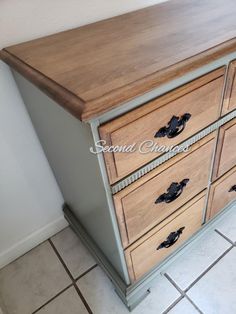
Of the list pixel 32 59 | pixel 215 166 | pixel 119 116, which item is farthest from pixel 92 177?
pixel 215 166

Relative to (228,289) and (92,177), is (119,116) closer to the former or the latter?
(92,177)

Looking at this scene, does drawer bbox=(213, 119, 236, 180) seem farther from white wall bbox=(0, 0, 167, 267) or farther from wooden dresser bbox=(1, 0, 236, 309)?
white wall bbox=(0, 0, 167, 267)

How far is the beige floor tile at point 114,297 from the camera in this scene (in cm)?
102

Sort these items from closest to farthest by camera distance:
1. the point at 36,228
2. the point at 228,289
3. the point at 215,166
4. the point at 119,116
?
the point at 119,116, the point at 215,166, the point at 228,289, the point at 36,228

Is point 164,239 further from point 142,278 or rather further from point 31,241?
point 31,241

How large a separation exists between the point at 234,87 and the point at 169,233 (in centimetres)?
50

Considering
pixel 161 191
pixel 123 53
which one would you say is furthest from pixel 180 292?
pixel 123 53

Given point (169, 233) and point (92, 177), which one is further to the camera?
point (169, 233)

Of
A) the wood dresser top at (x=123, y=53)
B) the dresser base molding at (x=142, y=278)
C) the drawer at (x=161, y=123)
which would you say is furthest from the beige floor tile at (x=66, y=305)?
the wood dresser top at (x=123, y=53)

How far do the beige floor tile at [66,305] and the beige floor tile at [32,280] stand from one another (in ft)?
0.10

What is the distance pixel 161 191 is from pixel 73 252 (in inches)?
25.9

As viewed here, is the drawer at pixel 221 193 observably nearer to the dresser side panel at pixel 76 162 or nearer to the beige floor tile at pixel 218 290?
the beige floor tile at pixel 218 290

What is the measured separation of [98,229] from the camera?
0.91 m

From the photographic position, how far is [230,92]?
28.9 inches
